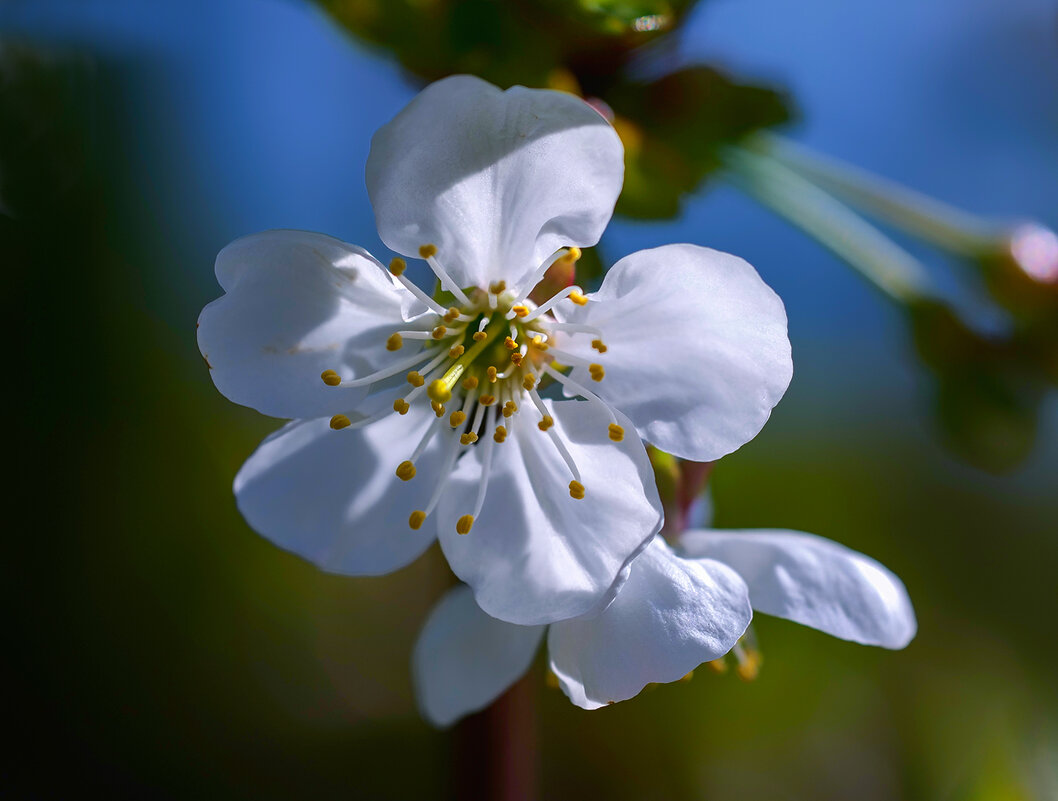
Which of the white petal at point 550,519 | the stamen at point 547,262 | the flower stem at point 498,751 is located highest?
the stamen at point 547,262

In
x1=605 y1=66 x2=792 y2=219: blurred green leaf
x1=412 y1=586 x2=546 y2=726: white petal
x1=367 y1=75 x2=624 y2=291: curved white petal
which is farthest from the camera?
x1=605 y1=66 x2=792 y2=219: blurred green leaf

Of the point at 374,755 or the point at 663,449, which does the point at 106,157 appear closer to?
the point at 374,755

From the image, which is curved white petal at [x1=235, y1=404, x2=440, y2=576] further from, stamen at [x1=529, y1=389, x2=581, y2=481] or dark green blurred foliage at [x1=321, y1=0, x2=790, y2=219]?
dark green blurred foliage at [x1=321, y1=0, x2=790, y2=219]

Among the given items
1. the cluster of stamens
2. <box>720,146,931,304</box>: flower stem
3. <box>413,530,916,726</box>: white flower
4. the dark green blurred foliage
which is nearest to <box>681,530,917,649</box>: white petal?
<box>413,530,916,726</box>: white flower

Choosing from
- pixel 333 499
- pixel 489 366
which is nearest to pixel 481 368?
pixel 489 366

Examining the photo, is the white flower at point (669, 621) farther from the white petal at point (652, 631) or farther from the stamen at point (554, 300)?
the stamen at point (554, 300)

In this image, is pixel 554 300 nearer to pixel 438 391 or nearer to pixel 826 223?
pixel 438 391

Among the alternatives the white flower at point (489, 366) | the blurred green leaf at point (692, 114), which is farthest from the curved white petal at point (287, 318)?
the blurred green leaf at point (692, 114)

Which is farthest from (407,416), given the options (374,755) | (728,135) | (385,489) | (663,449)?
(374,755)
